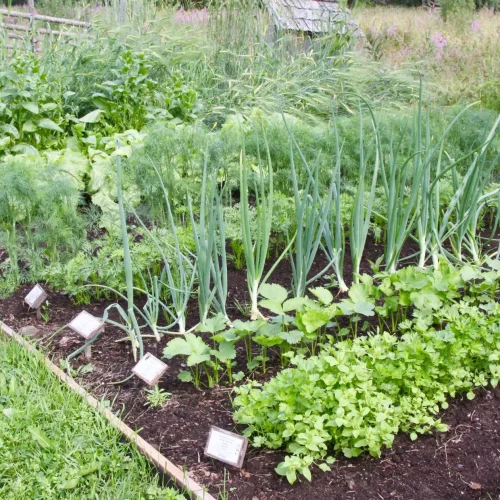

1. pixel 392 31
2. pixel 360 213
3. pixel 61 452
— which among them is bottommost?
pixel 61 452

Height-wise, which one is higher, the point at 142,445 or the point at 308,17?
the point at 308,17

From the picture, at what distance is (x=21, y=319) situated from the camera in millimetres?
3201

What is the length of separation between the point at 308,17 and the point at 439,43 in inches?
100

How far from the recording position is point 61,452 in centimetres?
227

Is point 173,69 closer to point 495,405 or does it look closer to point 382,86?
point 382,86

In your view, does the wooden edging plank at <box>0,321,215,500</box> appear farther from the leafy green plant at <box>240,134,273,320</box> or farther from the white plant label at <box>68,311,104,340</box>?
the leafy green plant at <box>240,134,273,320</box>

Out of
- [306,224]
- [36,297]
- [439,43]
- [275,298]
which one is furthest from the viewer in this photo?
[439,43]

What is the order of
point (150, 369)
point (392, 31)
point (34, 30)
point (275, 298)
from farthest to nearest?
point (392, 31)
point (34, 30)
point (275, 298)
point (150, 369)

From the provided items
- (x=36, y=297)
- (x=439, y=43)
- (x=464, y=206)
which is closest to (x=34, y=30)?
(x=36, y=297)

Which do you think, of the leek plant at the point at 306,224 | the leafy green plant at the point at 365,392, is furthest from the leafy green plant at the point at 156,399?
the leek plant at the point at 306,224

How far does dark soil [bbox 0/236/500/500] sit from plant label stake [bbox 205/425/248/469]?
66mm

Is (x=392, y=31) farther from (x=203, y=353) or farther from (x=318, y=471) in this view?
(x=318, y=471)

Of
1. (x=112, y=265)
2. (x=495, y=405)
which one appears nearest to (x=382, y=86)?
(x=112, y=265)

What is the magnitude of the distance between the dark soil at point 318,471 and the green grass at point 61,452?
104 millimetres
